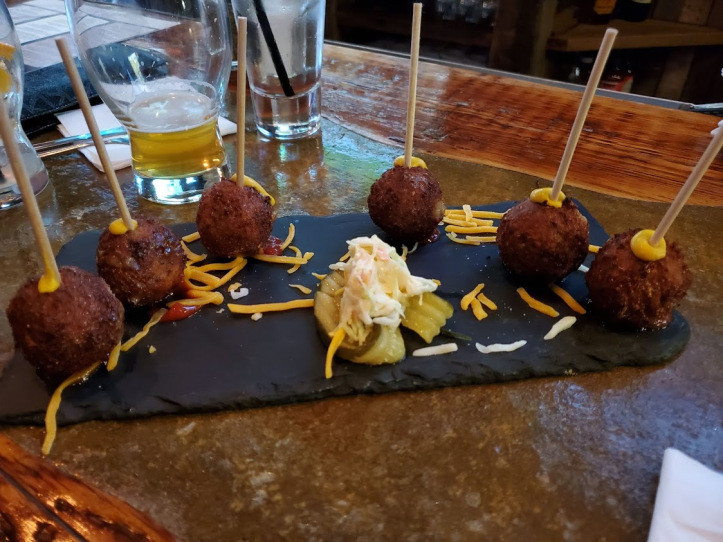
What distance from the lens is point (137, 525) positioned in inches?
48.9

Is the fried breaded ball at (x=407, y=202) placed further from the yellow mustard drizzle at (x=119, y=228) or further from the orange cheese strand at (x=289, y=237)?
the yellow mustard drizzle at (x=119, y=228)

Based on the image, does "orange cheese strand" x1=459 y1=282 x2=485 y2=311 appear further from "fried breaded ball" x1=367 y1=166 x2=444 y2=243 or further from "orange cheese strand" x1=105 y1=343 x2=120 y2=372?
"orange cheese strand" x1=105 y1=343 x2=120 y2=372

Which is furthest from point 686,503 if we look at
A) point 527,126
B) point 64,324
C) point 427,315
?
point 527,126

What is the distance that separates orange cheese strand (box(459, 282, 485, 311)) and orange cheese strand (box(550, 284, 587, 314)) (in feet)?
0.75

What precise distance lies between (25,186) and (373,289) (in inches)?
33.9

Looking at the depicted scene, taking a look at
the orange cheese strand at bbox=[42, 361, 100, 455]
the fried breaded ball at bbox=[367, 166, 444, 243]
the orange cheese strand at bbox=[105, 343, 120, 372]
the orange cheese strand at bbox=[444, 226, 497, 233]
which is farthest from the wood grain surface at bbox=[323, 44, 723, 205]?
the orange cheese strand at bbox=[42, 361, 100, 455]

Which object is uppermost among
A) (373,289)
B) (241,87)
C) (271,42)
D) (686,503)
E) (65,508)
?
(241,87)

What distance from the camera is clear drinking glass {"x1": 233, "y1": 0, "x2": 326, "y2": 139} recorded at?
2.57 m

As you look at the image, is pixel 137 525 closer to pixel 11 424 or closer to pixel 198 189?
pixel 11 424

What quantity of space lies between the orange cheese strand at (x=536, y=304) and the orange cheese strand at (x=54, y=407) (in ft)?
4.12

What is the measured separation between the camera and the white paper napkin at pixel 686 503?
116cm

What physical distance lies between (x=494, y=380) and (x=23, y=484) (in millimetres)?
1168

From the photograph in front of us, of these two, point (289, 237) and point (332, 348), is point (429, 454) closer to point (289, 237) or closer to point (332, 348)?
point (332, 348)

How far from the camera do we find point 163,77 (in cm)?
242
